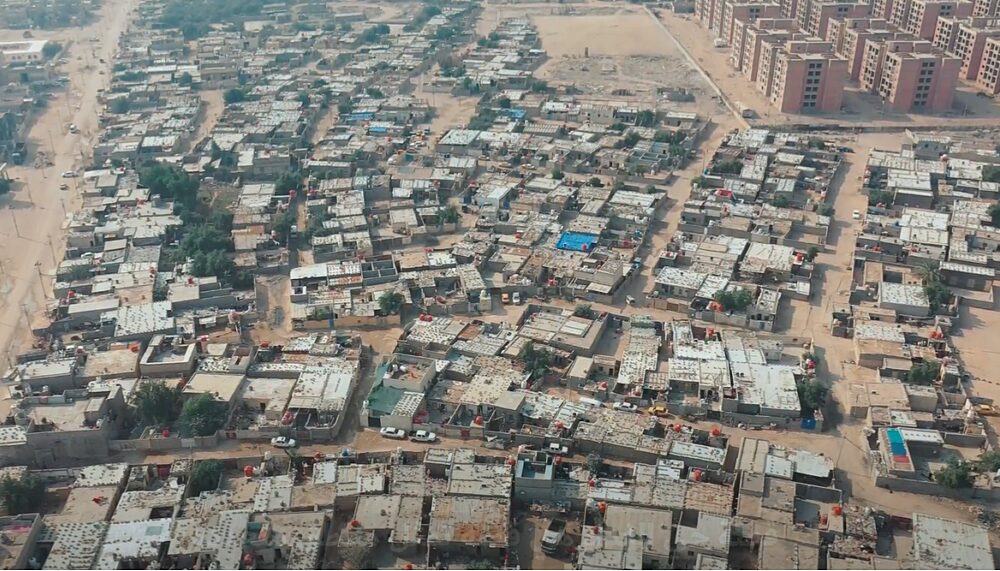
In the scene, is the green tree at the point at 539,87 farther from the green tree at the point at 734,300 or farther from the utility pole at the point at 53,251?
the utility pole at the point at 53,251

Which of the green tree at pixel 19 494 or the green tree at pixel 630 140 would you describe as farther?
the green tree at pixel 630 140

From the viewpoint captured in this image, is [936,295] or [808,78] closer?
[936,295]

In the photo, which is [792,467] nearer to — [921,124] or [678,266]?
[678,266]

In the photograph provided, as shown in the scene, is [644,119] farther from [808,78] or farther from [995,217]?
[995,217]

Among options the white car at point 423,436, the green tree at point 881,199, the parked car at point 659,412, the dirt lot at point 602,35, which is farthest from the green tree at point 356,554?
the dirt lot at point 602,35

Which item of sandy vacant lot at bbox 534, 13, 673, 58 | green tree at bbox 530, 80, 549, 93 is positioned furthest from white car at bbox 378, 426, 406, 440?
sandy vacant lot at bbox 534, 13, 673, 58

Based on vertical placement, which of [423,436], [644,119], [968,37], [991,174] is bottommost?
[991,174]

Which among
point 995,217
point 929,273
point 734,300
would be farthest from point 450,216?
point 995,217
